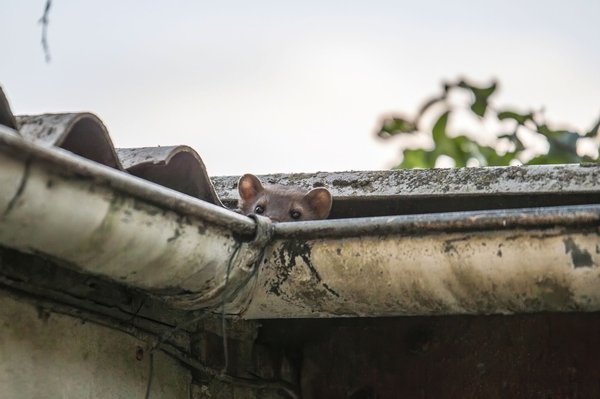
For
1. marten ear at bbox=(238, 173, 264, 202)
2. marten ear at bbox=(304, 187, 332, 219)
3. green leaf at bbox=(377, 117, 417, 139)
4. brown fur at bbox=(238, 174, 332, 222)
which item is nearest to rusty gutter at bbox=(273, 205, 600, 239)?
marten ear at bbox=(304, 187, 332, 219)

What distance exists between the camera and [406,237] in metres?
2.65

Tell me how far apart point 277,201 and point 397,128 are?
0.84 meters

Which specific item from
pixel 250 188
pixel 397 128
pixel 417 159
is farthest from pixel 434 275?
pixel 417 159

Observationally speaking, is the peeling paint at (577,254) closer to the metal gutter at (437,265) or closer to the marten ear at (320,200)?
the metal gutter at (437,265)

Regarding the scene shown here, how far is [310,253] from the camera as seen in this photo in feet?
8.99

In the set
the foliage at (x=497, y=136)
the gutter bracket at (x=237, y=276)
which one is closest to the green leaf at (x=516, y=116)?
the foliage at (x=497, y=136)

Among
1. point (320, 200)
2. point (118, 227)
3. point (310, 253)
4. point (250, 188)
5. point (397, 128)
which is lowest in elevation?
point (118, 227)

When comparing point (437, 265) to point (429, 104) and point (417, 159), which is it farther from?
point (417, 159)

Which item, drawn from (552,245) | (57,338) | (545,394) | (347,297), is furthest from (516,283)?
(57,338)

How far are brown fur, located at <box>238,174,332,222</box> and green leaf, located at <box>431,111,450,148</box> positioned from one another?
558 mm

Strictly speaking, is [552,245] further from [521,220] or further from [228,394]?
[228,394]

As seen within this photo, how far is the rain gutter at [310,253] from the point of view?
7.38ft

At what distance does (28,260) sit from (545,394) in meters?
1.37

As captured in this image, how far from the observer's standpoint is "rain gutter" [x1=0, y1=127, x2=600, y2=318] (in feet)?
7.38
